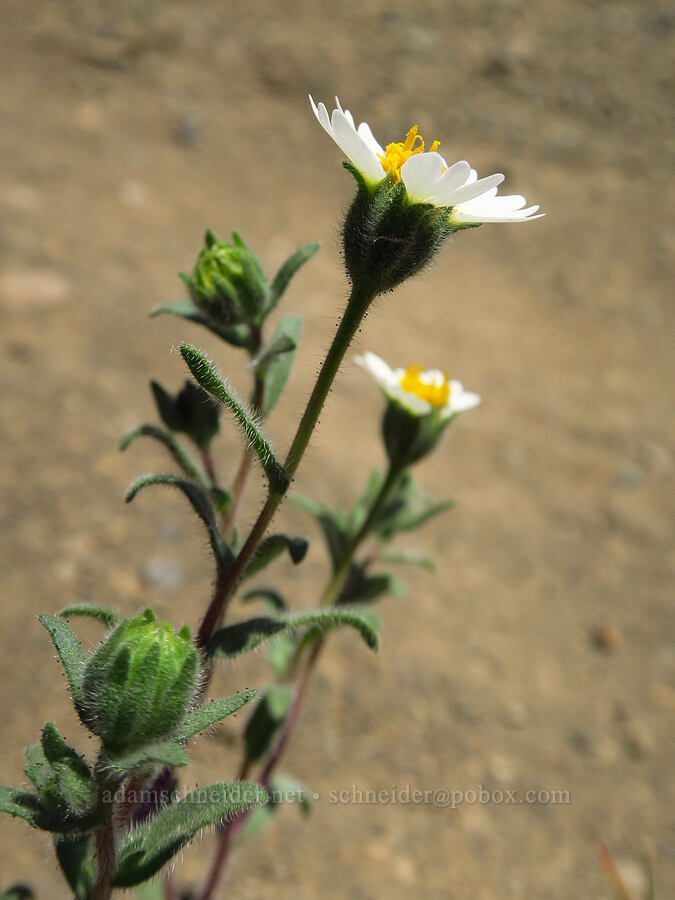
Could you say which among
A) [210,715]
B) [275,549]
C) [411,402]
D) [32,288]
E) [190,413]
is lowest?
[210,715]

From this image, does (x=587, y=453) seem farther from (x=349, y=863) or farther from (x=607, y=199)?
(x=607, y=199)

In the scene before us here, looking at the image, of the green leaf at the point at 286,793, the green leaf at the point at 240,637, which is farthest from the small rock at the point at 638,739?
the green leaf at the point at 240,637

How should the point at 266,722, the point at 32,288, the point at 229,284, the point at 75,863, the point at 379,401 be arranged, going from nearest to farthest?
the point at 75,863
the point at 229,284
the point at 266,722
the point at 32,288
the point at 379,401

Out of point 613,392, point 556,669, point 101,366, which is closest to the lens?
point 556,669

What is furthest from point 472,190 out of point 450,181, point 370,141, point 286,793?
point 286,793

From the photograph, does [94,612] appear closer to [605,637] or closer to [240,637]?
[240,637]

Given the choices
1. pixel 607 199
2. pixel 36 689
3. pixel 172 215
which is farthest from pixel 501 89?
pixel 36 689

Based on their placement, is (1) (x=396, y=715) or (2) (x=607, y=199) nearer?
(1) (x=396, y=715)

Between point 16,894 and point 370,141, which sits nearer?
point 370,141
